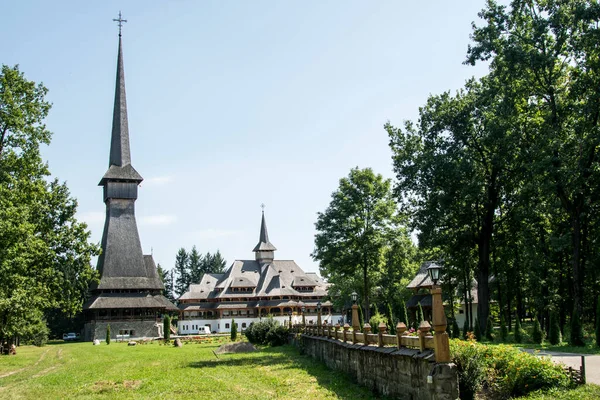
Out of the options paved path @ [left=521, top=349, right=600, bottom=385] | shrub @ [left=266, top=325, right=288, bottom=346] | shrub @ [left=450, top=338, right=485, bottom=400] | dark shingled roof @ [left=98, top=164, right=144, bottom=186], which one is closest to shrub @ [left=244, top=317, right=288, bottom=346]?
shrub @ [left=266, top=325, right=288, bottom=346]

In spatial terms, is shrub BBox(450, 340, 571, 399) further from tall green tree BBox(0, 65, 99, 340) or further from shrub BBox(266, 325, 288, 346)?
shrub BBox(266, 325, 288, 346)

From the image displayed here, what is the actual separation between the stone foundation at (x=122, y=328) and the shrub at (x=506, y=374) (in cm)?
6154

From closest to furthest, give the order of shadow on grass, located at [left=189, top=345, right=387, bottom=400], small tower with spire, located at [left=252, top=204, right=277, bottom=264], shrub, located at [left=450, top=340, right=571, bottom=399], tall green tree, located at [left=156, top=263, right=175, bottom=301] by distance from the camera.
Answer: shrub, located at [left=450, top=340, right=571, bottom=399]
shadow on grass, located at [left=189, top=345, right=387, bottom=400]
small tower with spire, located at [left=252, top=204, right=277, bottom=264]
tall green tree, located at [left=156, top=263, right=175, bottom=301]

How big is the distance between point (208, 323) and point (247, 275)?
9756 mm

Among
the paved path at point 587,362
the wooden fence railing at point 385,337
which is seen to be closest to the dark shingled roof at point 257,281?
the wooden fence railing at point 385,337

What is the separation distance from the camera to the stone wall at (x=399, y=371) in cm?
1200

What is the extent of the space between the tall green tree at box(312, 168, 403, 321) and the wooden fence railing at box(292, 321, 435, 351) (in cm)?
1743

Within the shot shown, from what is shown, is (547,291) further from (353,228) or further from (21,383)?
(21,383)

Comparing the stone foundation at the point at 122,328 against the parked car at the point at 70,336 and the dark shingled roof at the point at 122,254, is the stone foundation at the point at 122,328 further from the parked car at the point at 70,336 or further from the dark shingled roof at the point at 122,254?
the parked car at the point at 70,336

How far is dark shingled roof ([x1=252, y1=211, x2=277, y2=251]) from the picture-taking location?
9369 cm

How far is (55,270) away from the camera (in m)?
34.3

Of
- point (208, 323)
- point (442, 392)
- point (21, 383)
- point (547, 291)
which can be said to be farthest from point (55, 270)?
point (208, 323)

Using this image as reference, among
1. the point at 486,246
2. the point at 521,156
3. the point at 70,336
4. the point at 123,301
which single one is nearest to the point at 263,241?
the point at 123,301

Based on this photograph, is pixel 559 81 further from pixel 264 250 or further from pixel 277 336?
pixel 264 250
